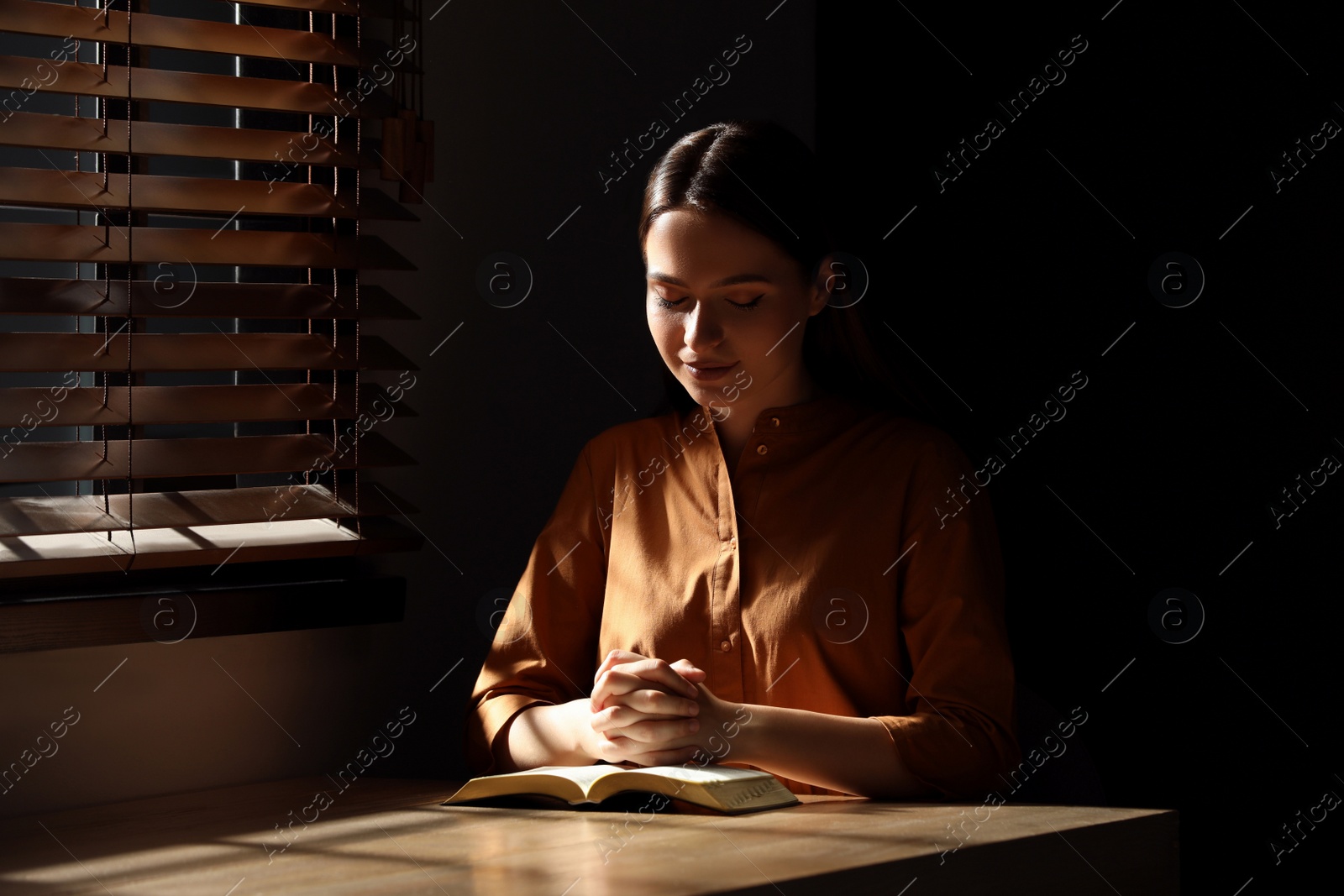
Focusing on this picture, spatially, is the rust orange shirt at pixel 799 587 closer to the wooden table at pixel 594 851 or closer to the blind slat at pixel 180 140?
the wooden table at pixel 594 851

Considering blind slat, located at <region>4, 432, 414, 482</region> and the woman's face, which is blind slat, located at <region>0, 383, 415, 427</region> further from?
the woman's face

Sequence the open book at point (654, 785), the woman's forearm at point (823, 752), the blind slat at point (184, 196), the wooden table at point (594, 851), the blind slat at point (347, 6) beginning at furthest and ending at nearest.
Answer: the blind slat at point (347, 6)
the blind slat at point (184, 196)
the woman's forearm at point (823, 752)
the open book at point (654, 785)
the wooden table at point (594, 851)

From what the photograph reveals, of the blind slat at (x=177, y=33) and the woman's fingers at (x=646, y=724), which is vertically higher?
the blind slat at (x=177, y=33)

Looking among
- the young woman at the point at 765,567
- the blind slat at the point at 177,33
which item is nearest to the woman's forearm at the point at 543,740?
the young woman at the point at 765,567

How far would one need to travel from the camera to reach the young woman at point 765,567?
129 cm

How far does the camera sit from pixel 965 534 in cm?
139

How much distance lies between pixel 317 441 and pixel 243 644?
26cm

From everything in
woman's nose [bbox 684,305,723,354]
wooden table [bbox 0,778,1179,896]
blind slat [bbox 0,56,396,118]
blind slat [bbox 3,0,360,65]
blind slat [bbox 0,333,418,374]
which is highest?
blind slat [bbox 3,0,360,65]

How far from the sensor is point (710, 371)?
1.42 metres

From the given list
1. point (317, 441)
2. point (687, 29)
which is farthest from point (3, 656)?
point (687, 29)

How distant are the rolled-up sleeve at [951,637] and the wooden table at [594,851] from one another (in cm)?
9

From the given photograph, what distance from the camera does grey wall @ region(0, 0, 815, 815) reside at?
4.83 feet

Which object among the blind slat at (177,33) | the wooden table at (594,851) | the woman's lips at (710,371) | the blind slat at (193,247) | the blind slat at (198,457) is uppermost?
the blind slat at (177,33)

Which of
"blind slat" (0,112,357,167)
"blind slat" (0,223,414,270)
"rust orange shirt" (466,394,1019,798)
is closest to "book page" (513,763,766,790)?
"rust orange shirt" (466,394,1019,798)
